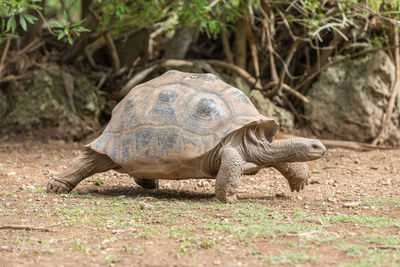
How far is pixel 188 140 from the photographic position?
4.76 metres

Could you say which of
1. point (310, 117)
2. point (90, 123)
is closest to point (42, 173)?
point (90, 123)

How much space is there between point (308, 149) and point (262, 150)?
431 mm

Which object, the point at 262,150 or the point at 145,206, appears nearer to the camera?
the point at 145,206

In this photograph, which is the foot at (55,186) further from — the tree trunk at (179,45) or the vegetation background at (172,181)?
the tree trunk at (179,45)

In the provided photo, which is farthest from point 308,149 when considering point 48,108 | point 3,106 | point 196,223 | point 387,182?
point 3,106

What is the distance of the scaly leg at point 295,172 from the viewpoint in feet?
17.8

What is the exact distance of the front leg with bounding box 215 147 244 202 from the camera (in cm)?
476

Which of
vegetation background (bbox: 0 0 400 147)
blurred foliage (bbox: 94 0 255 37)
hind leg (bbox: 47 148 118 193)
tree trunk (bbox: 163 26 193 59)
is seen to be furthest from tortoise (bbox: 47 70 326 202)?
tree trunk (bbox: 163 26 193 59)

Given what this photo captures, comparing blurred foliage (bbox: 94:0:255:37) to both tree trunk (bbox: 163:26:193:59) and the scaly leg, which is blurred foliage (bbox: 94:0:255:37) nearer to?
tree trunk (bbox: 163:26:193:59)

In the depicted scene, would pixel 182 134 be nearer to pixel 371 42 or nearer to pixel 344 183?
pixel 344 183

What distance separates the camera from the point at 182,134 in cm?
Answer: 477

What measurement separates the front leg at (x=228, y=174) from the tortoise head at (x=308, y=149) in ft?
1.75

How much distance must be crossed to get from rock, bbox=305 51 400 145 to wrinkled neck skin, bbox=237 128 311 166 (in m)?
4.91

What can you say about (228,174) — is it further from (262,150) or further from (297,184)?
(297,184)
